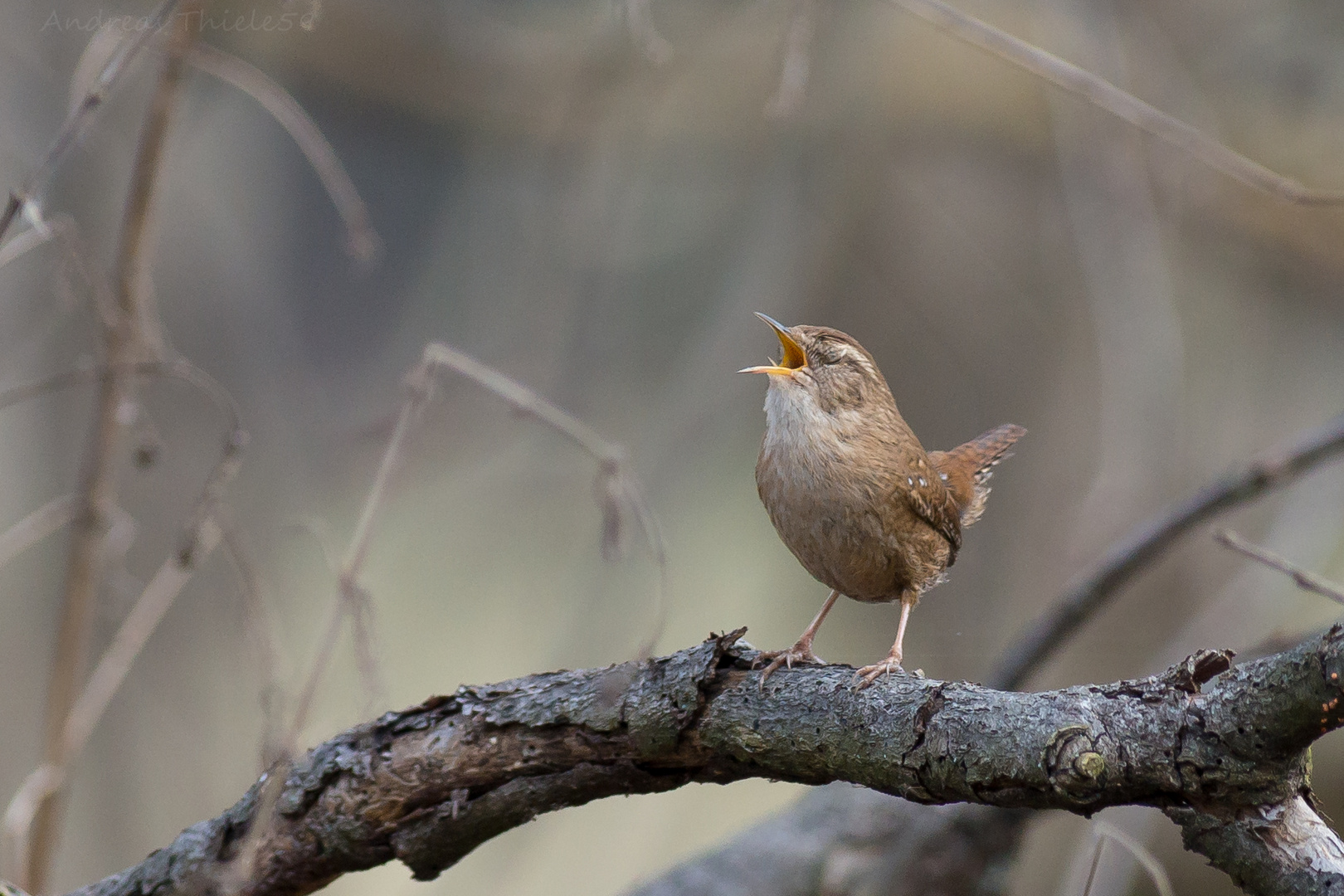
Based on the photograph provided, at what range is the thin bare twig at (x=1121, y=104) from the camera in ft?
6.49

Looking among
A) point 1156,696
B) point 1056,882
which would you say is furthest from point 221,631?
point 1156,696

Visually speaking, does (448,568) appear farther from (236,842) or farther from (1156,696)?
(1156,696)

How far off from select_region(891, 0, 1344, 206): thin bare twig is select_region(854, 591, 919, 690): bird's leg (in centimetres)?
105

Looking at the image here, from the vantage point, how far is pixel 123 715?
5.69 metres

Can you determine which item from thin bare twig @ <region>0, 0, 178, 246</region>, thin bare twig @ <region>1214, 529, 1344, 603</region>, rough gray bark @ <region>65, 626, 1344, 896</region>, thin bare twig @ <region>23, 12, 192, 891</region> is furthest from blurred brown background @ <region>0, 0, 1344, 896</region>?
thin bare twig @ <region>0, 0, 178, 246</region>

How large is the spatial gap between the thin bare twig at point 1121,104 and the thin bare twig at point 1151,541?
0.91m

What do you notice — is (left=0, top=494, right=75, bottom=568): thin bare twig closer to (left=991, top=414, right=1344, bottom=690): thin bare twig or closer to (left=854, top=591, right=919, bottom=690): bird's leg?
(left=854, top=591, right=919, bottom=690): bird's leg

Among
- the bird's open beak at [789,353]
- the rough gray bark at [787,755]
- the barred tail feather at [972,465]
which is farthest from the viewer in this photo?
the barred tail feather at [972,465]

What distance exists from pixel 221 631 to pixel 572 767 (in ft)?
14.7

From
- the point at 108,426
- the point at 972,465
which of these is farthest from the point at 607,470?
the point at 972,465

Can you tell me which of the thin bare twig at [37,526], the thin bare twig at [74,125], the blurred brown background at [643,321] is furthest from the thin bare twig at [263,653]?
the blurred brown background at [643,321]

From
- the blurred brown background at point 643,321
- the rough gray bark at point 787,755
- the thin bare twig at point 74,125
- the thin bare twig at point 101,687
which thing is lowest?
the rough gray bark at point 787,755

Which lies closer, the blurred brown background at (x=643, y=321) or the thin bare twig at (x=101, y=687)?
the thin bare twig at (x=101, y=687)

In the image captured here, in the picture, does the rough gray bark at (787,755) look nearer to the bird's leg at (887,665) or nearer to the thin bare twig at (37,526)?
the bird's leg at (887,665)
